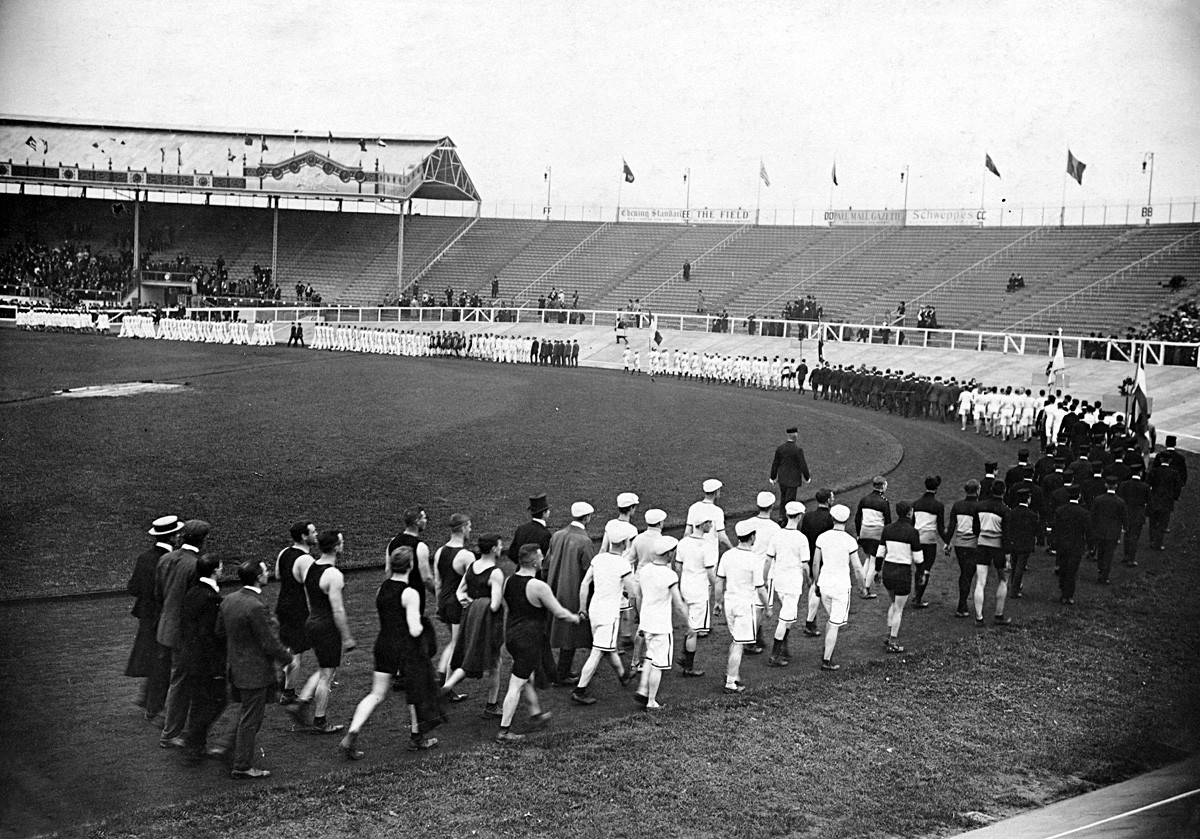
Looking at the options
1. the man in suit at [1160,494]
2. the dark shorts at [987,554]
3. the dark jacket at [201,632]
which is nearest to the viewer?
the dark jacket at [201,632]

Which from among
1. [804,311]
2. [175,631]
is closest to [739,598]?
[175,631]

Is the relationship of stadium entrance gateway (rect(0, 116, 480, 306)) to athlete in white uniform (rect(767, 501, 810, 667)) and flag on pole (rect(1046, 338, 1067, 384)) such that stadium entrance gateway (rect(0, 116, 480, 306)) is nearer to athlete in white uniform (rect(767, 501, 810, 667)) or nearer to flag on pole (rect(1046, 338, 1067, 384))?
flag on pole (rect(1046, 338, 1067, 384))

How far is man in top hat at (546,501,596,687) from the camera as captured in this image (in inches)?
378

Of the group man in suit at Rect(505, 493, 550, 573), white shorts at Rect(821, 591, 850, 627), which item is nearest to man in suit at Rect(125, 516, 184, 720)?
man in suit at Rect(505, 493, 550, 573)

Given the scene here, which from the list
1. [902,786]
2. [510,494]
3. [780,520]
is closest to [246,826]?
[902,786]

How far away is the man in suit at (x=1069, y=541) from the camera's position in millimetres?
12758

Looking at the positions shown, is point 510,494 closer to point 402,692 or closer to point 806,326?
point 402,692

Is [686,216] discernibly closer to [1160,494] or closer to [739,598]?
[1160,494]

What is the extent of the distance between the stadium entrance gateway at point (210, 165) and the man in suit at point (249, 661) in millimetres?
47815

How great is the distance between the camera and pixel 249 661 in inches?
303

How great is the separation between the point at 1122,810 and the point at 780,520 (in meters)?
10.3

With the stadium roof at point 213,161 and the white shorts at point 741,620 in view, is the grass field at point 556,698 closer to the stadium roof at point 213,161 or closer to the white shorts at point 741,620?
the white shorts at point 741,620

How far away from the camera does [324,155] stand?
58.5 metres

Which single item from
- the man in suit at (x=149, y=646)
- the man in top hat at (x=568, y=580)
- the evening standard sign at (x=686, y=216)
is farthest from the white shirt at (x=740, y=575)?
the evening standard sign at (x=686, y=216)
